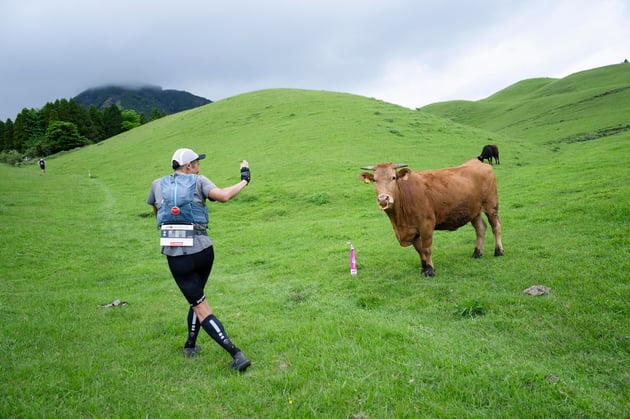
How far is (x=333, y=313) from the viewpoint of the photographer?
23.1 feet

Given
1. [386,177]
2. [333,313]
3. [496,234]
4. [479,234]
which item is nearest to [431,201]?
[386,177]

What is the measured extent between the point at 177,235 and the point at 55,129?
8595 centimetres

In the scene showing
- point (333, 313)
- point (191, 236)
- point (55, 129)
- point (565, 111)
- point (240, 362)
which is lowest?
point (333, 313)

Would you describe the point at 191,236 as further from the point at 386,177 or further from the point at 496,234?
the point at 496,234

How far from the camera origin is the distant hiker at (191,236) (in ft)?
16.9

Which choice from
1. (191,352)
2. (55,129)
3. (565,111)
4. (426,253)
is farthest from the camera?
(55,129)

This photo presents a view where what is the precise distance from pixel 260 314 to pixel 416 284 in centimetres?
332

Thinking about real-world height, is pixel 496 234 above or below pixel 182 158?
below

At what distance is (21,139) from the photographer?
262ft

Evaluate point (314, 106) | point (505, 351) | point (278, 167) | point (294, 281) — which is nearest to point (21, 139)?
point (314, 106)

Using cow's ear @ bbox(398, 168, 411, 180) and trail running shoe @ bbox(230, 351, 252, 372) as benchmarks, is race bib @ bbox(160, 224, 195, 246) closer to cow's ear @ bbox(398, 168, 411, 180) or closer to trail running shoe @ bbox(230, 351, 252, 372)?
trail running shoe @ bbox(230, 351, 252, 372)

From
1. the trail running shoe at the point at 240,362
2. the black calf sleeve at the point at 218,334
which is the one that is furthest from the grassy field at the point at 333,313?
the black calf sleeve at the point at 218,334

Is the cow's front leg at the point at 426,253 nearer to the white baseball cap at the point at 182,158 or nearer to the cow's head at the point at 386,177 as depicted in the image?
the cow's head at the point at 386,177

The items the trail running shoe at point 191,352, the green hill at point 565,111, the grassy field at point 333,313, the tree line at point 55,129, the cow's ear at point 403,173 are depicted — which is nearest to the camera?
the grassy field at point 333,313
